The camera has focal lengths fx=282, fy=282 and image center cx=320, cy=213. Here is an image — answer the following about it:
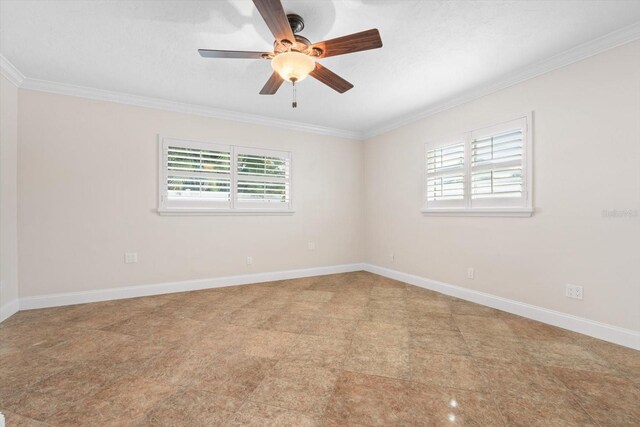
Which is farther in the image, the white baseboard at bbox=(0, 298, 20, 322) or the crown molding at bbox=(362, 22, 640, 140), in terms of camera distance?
the white baseboard at bbox=(0, 298, 20, 322)

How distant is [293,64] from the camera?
2.07 metres

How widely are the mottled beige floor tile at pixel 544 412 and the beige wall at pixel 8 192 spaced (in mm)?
4511

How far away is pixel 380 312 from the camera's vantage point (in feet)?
10.3

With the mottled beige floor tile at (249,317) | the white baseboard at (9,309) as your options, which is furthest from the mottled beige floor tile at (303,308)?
the white baseboard at (9,309)

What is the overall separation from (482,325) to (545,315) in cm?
67

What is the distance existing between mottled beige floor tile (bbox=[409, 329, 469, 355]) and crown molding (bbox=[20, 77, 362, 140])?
3613mm

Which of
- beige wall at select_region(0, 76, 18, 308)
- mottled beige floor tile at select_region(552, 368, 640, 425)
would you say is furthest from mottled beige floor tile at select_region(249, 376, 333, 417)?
beige wall at select_region(0, 76, 18, 308)

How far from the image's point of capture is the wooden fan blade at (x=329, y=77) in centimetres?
231

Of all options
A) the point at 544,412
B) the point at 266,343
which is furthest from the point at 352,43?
the point at 544,412

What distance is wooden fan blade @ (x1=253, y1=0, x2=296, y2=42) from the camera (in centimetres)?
159

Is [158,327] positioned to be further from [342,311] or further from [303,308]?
[342,311]

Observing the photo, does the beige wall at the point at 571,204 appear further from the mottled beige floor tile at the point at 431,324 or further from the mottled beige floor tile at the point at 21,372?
the mottled beige floor tile at the point at 21,372

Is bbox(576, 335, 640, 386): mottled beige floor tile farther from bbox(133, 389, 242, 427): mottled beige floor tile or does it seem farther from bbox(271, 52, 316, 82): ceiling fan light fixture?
bbox(271, 52, 316, 82): ceiling fan light fixture

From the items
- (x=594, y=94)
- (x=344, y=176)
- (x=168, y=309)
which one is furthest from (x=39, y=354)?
(x=594, y=94)
